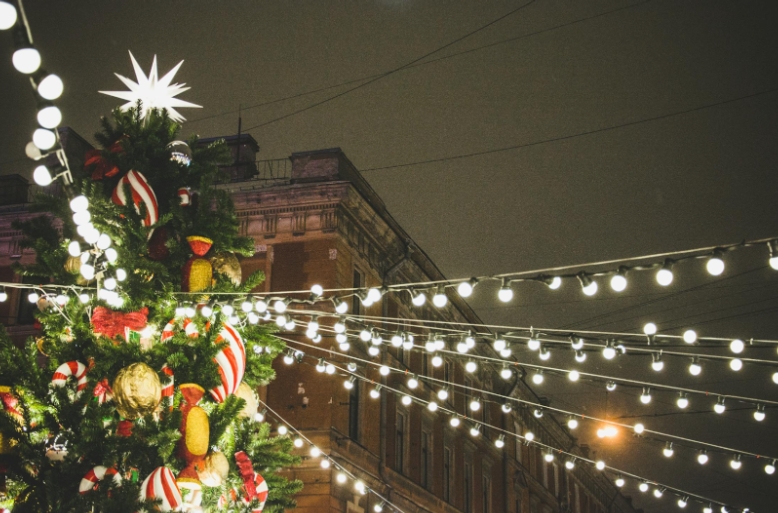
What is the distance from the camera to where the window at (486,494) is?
3238cm

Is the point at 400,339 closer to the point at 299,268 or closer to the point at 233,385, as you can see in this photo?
the point at 233,385

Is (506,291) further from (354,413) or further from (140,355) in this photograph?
(354,413)

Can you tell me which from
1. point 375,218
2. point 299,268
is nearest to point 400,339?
point 299,268

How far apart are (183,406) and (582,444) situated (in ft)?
158

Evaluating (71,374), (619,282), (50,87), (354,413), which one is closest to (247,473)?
(71,374)

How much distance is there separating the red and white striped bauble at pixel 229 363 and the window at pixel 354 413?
13.6 meters

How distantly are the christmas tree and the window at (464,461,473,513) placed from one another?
22324 millimetres

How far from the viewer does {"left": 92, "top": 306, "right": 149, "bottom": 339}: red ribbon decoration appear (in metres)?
8.29

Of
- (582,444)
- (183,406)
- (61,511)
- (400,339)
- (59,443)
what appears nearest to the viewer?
(61,511)

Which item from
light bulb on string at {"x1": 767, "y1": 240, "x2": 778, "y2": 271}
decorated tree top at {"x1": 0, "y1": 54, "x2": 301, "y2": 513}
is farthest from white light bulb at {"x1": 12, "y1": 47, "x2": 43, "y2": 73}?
light bulb on string at {"x1": 767, "y1": 240, "x2": 778, "y2": 271}

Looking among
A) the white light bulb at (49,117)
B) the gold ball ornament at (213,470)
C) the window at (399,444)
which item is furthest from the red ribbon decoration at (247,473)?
the window at (399,444)

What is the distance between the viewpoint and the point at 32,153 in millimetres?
5375

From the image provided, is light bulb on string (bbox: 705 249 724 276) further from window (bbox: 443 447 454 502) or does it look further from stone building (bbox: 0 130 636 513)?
window (bbox: 443 447 454 502)

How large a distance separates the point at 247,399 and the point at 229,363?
71 centimetres
